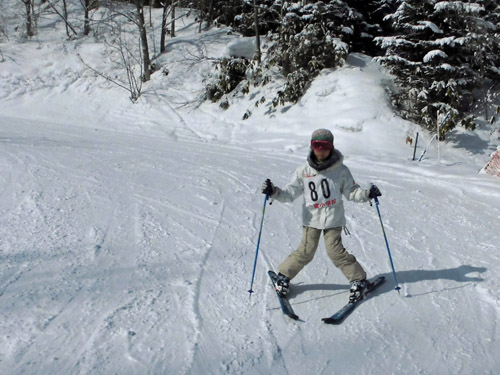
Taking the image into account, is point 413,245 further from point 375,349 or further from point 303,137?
point 303,137

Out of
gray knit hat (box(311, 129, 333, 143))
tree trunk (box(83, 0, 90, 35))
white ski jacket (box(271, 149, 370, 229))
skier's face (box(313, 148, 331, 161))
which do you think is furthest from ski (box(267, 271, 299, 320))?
tree trunk (box(83, 0, 90, 35))

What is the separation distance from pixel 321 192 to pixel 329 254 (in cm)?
55

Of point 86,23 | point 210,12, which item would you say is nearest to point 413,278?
point 210,12

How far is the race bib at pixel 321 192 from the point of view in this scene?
3902 mm

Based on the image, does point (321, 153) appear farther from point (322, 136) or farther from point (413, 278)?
point (413, 278)

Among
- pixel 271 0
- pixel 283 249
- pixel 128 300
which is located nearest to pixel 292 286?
pixel 283 249

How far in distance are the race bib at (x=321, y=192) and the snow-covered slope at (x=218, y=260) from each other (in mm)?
921

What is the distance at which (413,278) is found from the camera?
4633 millimetres

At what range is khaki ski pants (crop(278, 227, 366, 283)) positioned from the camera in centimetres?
394

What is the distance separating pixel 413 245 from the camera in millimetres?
Result: 5531

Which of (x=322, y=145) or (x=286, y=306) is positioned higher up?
(x=322, y=145)

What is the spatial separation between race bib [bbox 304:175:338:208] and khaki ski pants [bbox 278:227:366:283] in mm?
230

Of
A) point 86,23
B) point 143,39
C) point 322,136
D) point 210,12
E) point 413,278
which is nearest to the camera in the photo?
point 322,136

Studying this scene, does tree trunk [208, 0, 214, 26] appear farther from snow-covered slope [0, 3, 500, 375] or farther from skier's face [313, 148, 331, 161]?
skier's face [313, 148, 331, 161]
